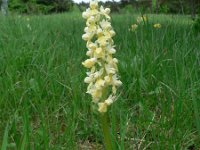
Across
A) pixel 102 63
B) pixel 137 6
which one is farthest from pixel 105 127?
pixel 137 6

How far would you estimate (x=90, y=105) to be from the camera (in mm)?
1633

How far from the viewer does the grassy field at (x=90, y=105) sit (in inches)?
64.9

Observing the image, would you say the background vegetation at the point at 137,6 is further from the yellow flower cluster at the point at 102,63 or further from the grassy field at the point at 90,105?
the yellow flower cluster at the point at 102,63

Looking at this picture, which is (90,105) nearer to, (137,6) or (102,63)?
(102,63)

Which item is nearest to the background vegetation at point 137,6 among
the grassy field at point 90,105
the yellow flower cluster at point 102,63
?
the grassy field at point 90,105

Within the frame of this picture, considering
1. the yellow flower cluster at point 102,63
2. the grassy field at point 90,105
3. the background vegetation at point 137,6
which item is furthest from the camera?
the background vegetation at point 137,6

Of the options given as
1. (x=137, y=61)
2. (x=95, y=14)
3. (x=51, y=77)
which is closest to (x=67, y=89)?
A: (x=51, y=77)

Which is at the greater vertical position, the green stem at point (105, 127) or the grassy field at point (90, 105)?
the green stem at point (105, 127)

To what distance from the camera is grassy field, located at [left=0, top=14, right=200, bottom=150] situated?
165cm

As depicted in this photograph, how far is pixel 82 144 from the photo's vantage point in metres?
1.88

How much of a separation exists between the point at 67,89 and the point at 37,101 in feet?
0.94

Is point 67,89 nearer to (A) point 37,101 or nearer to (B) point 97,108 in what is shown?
(A) point 37,101

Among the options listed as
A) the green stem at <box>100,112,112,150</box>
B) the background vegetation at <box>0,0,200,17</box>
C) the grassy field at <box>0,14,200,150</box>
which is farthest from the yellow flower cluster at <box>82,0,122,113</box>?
the background vegetation at <box>0,0,200,17</box>

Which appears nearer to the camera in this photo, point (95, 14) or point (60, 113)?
point (95, 14)
